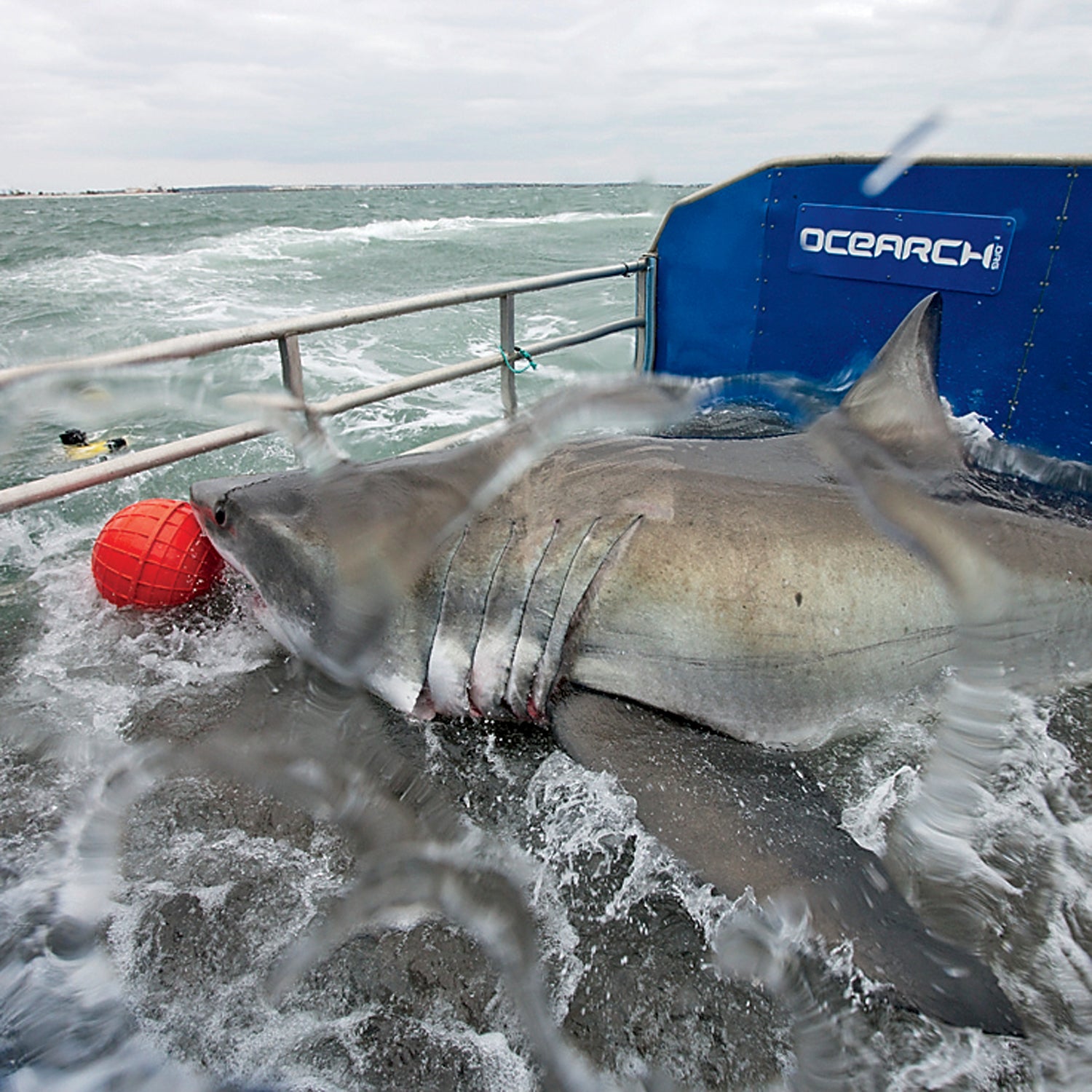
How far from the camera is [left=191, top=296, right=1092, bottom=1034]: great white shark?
231 centimetres

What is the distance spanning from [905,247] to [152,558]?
3912mm

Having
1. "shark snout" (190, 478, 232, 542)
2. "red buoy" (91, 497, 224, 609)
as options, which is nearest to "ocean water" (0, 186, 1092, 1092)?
"red buoy" (91, 497, 224, 609)

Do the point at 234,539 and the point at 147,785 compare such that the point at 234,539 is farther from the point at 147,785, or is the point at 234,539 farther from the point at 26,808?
the point at 26,808

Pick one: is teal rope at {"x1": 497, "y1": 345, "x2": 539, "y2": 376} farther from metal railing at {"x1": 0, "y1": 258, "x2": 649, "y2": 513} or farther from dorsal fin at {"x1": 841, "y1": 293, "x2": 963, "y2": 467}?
dorsal fin at {"x1": 841, "y1": 293, "x2": 963, "y2": 467}

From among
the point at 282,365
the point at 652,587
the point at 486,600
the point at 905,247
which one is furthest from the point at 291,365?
the point at 905,247

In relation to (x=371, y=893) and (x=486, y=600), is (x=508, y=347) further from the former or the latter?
(x=371, y=893)

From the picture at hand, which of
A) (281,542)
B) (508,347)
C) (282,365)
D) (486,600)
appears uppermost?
(282,365)

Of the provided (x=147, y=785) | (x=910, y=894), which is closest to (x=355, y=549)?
(x=147, y=785)

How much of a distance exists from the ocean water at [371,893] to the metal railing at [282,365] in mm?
122

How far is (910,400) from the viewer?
2.91 m

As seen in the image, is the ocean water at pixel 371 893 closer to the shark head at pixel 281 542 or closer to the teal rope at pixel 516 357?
the shark head at pixel 281 542

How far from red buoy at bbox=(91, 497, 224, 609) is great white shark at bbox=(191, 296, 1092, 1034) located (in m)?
0.47

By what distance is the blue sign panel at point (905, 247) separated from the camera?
3.84 m

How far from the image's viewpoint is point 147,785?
7.86ft
